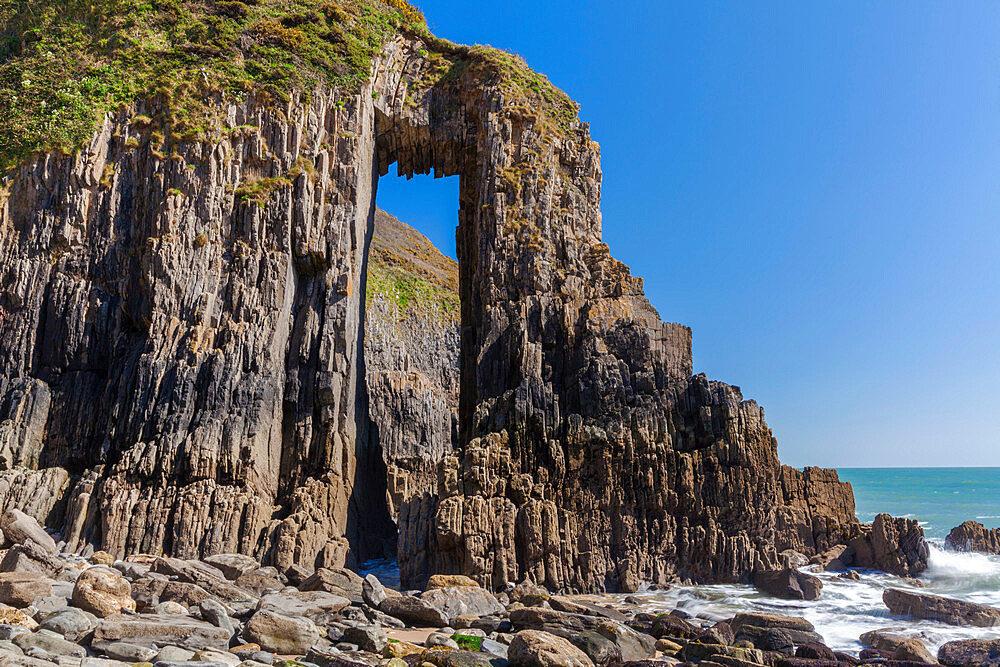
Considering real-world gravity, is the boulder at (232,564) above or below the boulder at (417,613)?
above

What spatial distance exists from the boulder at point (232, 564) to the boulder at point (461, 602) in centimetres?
472

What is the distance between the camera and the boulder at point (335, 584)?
13.6 metres

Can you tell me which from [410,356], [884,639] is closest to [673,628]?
[884,639]

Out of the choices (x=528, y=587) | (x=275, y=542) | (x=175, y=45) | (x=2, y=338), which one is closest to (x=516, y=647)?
(x=528, y=587)

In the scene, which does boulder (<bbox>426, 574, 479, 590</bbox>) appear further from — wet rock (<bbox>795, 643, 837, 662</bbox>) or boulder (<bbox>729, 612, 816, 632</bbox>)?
wet rock (<bbox>795, 643, 837, 662</bbox>)

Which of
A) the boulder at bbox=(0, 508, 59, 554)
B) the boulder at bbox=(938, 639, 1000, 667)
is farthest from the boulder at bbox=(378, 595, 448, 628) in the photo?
the boulder at bbox=(938, 639, 1000, 667)

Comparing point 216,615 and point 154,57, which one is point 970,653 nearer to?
point 216,615

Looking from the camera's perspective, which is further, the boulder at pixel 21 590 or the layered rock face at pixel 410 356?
the layered rock face at pixel 410 356

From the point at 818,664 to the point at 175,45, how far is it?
24643 mm

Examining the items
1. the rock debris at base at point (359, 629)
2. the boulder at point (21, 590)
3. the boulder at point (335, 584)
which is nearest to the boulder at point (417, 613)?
the rock debris at base at point (359, 629)

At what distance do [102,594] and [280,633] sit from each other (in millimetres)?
2893

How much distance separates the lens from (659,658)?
10086mm

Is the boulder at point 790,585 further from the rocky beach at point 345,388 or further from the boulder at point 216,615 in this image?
the boulder at point 216,615

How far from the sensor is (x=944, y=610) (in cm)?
1241
